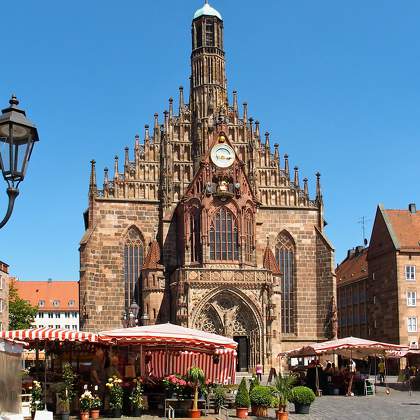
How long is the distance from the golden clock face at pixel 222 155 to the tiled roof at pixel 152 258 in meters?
7.12

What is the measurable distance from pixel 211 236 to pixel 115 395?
101 ft

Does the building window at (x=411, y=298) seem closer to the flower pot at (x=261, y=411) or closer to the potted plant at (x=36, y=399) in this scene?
the flower pot at (x=261, y=411)

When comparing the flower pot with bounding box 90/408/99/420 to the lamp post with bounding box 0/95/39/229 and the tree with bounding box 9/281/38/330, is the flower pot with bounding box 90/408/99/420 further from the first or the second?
the tree with bounding box 9/281/38/330

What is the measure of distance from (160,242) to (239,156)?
28.2 ft

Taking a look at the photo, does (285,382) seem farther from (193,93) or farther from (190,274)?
(193,93)

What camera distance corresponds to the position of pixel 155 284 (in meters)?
55.2

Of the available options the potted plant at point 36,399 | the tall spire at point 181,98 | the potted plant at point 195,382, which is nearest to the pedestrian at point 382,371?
the tall spire at point 181,98

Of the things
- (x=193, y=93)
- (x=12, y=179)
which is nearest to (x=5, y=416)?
(x=12, y=179)

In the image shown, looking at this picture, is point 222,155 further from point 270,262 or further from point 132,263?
point 132,263

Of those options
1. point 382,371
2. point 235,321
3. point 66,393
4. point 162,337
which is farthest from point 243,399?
point 235,321

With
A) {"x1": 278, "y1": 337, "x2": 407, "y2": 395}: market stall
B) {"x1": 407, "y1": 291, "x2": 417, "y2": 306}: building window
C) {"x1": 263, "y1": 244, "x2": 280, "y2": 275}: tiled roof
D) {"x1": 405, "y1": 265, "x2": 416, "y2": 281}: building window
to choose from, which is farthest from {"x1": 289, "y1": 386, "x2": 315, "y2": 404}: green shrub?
Answer: {"x1": 405, "y1": 265, "x2": 416, "y2": 281}: building window

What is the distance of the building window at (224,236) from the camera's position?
2172 inches

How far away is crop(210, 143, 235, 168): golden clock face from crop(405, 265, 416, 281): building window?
64.4 feet

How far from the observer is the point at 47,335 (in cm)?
2477
